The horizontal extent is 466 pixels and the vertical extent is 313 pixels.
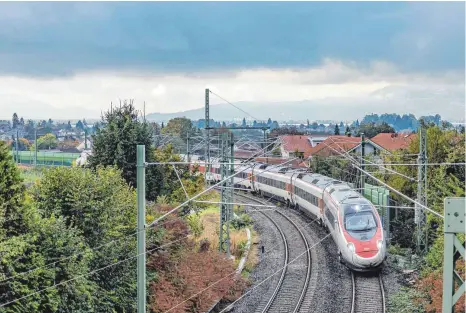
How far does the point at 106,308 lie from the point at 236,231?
1862 centimetres

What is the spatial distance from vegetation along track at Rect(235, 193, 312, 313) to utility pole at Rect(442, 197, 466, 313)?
Answer: 13.2 meters

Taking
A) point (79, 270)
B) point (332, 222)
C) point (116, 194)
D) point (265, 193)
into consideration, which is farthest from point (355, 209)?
point (265, 193)

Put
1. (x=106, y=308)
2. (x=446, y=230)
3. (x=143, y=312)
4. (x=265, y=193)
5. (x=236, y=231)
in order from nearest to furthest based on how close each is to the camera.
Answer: (x=446, y=230)
(x=143, y=312)
(x=106, y=308)
(x=236, y=231)
(x=265, y=193)

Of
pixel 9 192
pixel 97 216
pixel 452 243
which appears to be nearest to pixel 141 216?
pixel 9 192

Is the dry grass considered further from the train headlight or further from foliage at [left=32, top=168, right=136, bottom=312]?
foliage at [left=32, top=168, right=136, bottom=312]

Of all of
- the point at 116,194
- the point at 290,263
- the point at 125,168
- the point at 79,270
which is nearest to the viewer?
the point at 79,270

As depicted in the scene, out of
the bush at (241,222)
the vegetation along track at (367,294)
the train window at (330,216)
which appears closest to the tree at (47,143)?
the bush at (241,222)

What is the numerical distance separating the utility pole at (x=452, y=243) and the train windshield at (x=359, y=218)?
16.4 meters

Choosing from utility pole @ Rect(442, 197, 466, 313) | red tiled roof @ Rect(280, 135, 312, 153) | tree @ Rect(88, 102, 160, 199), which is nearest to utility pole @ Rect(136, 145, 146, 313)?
utility pole @ Rect(442, 197, 466, 313)

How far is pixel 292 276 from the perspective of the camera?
24453 mm

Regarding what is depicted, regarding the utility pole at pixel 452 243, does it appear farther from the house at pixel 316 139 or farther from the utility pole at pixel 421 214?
the house at pixel 316 139

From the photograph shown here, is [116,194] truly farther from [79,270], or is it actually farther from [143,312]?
[143,312]

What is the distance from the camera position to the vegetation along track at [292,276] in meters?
20.7

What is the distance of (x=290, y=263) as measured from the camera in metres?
26.5
